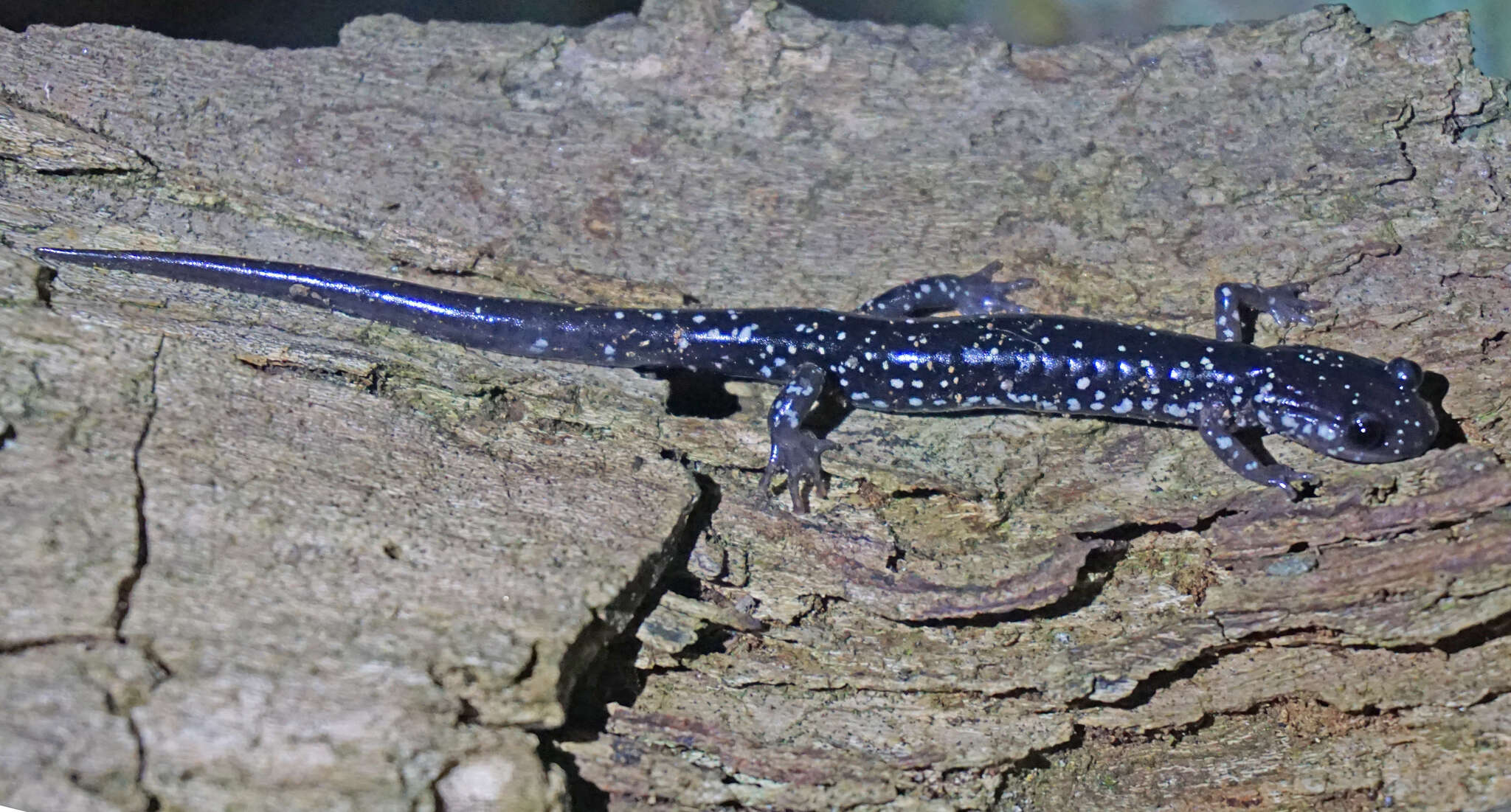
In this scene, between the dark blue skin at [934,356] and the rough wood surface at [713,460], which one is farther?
the dark blue skin at [934,356]

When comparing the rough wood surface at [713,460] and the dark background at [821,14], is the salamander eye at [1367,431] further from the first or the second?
the dark background at [821,14]

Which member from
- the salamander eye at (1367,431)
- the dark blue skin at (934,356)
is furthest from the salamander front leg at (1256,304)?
the salamander eye at (1367,431)

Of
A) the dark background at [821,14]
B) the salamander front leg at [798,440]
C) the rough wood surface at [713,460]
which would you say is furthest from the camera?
the dark background at [821,14]

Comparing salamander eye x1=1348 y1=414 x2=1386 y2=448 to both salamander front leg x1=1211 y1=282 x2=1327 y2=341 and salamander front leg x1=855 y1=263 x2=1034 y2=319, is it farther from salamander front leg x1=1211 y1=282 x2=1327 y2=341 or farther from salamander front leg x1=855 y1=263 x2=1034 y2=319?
salamander front leg x1=855 y1=263 x2=1034 y2=319

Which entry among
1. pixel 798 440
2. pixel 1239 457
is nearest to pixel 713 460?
pixel 798 440

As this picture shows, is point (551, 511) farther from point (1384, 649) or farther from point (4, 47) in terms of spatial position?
point (4, 47)

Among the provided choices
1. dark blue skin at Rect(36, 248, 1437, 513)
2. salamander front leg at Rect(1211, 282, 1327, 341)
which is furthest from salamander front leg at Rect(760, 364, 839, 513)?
salamander front leg at Rect(1211, 282, 1327, 341)

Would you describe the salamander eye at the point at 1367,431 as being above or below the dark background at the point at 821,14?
below
